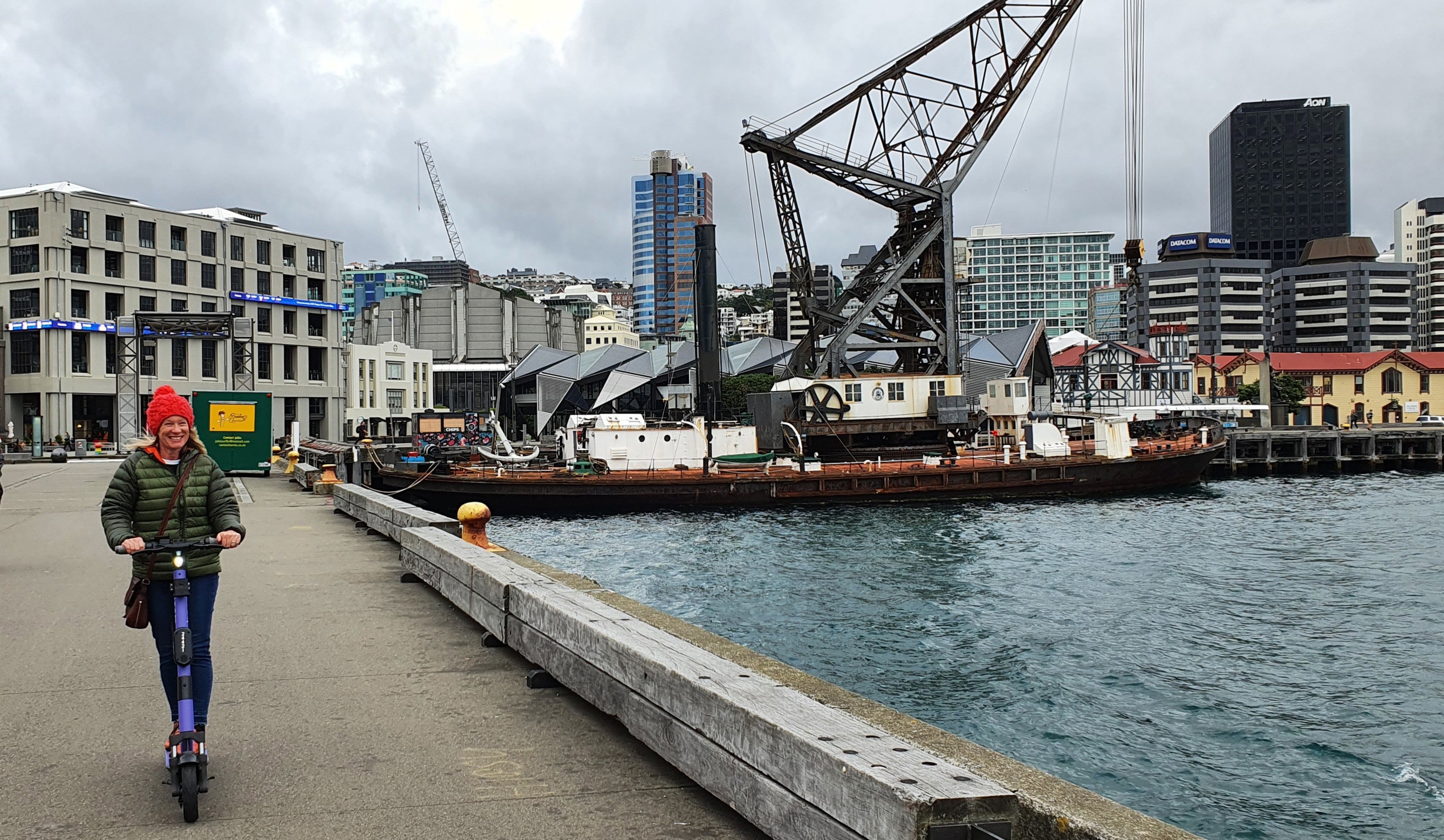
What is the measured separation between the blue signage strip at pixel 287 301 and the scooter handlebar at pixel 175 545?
7552cm

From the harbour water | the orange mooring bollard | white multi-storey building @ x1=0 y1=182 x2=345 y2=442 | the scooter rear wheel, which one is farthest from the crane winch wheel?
the scooter rear wheel

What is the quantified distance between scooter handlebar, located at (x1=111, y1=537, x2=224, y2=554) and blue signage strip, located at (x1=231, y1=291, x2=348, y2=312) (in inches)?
2973

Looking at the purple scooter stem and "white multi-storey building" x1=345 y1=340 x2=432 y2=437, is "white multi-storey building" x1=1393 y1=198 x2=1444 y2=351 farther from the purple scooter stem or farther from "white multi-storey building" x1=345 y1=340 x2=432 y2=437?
the purple scooter stem

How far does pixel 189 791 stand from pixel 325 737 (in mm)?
1436

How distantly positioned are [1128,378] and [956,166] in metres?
50.1

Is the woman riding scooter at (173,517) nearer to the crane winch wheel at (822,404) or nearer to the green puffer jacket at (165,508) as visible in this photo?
the green puffer jacket at (165,508)

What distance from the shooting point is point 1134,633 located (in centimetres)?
1730

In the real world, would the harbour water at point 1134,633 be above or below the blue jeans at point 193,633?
below

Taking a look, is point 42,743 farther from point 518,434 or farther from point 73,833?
point 518,434


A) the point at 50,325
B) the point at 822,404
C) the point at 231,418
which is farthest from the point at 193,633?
the point at 50,325

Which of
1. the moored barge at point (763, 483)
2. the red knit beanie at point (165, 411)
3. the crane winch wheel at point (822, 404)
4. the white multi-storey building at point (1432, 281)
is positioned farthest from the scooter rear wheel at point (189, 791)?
the white multi-storey building at point (1432, 281)

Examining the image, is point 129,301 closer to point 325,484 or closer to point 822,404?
point 822,404

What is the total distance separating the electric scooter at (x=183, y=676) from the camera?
5.16 m

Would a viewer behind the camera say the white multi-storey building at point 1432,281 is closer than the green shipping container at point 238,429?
No
